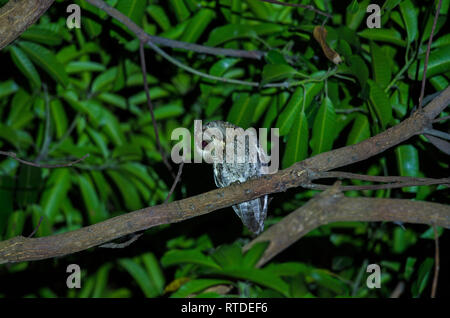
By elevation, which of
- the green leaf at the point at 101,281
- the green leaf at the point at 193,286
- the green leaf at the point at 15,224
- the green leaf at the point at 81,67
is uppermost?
the green leaf at the point at 81,67

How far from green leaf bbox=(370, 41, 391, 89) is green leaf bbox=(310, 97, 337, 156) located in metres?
0.35

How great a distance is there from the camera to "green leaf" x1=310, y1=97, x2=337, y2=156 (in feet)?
7.45

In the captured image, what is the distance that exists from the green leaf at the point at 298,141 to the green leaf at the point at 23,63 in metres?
1.67

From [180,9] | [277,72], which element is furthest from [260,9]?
[277,72]

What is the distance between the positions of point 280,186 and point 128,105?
189 centimetres

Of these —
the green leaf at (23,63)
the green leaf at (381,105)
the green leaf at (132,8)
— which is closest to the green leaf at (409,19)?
the green leaf at (381,105)

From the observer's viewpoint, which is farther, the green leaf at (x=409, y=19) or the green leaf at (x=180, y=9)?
the green leaf at (x=180, y=9)

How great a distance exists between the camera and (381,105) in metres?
2.23

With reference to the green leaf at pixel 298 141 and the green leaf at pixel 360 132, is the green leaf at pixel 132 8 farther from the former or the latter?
the green leaf at pixel 360 132

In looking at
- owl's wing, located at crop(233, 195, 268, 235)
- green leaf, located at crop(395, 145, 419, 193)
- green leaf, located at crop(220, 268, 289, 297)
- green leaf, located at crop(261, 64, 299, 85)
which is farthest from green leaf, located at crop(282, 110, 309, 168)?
green leaf, located at crop(220, 268, 289, 297)

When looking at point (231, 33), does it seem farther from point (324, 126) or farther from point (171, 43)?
point (324, 126)

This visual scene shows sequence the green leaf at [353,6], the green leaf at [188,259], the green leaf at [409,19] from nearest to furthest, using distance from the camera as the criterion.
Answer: the green leaf at [353,6]
the green leaf at [409,19]
the green leaf at [188,259]

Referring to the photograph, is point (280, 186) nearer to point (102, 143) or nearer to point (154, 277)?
point (102, 143)

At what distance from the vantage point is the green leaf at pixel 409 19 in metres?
2.32
